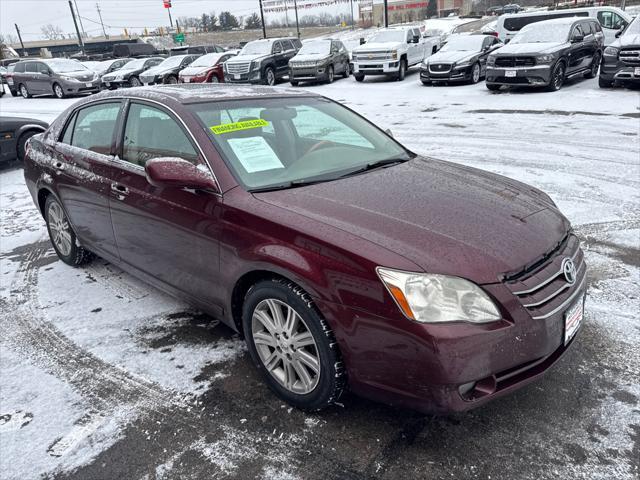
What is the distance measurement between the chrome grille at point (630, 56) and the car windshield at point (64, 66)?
2077cm

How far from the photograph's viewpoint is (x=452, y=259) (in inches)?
86.8

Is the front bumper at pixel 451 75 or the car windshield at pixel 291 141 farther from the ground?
the car windshield at pixel 291 141

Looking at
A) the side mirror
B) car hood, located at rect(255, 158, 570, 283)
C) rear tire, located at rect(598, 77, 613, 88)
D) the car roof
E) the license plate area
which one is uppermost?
the car roof

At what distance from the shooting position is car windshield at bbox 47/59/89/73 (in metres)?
21.9

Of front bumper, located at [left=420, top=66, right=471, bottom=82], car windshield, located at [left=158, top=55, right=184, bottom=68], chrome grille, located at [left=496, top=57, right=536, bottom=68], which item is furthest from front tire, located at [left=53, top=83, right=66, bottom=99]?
chrome grille, located at [left=496, top=57, right=536, bottom=68]

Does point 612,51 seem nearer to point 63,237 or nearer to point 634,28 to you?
point 634,28

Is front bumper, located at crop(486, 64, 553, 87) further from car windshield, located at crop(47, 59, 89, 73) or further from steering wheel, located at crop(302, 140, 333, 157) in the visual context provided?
car windshield, located at crop(47, 59, 89, 73)

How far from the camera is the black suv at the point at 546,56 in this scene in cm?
1251

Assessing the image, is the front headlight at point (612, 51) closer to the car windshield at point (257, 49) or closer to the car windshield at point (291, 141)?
the car windshield at point (291, 141)

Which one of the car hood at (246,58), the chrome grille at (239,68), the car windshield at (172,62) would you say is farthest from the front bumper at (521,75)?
the car windshield at (172,62)

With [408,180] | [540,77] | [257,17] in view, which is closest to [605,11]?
[540,77]

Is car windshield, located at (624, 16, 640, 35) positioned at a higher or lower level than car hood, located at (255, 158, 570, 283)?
lower

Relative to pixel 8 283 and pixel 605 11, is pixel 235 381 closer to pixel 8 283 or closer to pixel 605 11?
→ pixel 8 283

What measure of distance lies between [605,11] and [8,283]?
20052 mm
